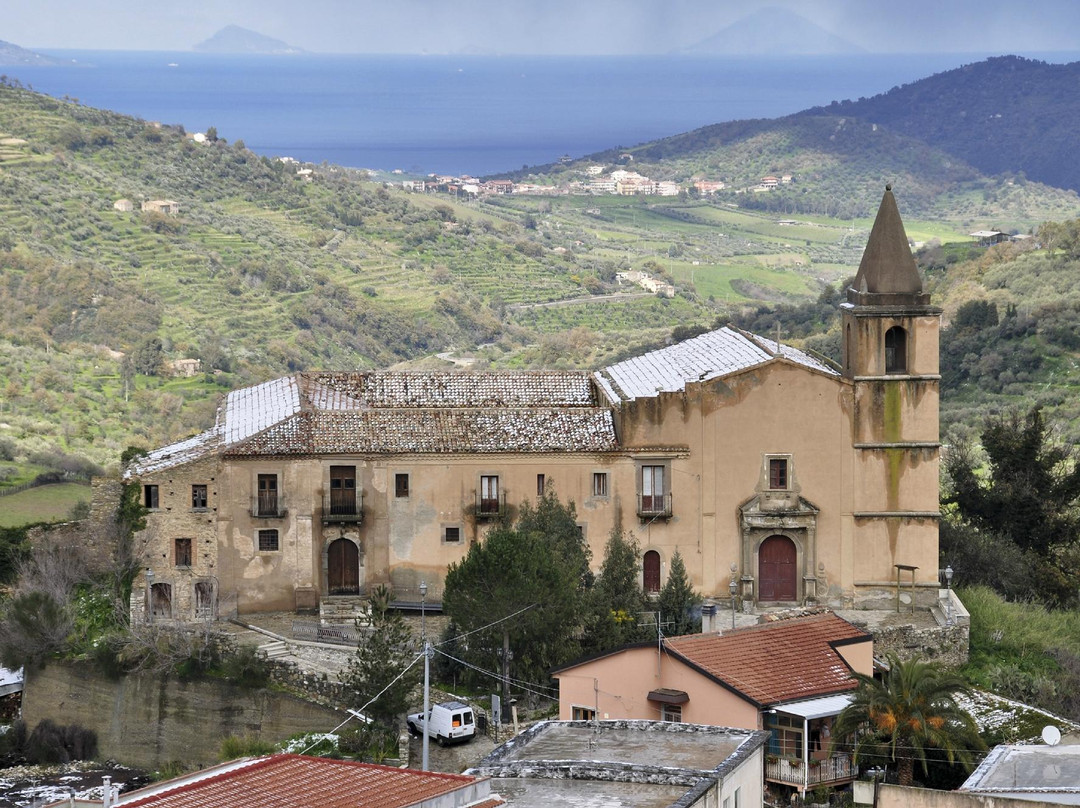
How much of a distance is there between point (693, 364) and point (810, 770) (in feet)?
43.8

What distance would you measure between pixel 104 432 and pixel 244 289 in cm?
2547

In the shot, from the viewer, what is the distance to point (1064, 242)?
93.4 meters

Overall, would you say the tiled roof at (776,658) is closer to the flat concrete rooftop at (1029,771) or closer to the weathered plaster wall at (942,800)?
the flat concrete rooftop at (1029,771)

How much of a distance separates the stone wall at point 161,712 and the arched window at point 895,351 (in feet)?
45.9

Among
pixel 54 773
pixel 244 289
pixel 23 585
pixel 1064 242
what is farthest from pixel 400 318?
pixel 54 773

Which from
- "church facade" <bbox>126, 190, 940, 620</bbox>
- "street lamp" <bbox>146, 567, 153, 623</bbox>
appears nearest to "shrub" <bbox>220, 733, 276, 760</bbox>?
"street lamp" <bbox>146, 567, 153, 623</bbox>

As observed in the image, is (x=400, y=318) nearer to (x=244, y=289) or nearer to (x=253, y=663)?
(x=244, y=289)

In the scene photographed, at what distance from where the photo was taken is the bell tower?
4225 cm

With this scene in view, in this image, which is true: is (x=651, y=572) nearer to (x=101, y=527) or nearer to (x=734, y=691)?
(x=734, y=691)

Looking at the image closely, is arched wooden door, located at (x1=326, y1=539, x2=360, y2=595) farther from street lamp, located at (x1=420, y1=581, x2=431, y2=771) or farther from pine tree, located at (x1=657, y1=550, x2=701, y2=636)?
pine tree, located at (x1=657, y1=550, x2=701, y2=636)

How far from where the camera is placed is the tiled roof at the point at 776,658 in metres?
33.6

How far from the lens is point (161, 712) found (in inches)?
1518

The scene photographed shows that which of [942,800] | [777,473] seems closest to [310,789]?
[942,800]

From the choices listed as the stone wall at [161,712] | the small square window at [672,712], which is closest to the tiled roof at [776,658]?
the small square window at [672,712]
